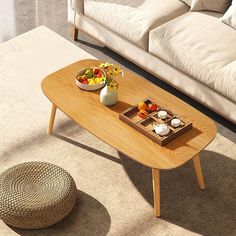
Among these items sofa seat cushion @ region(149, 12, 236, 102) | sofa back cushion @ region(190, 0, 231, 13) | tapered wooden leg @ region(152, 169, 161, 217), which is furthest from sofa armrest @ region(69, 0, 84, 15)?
tapered wooden leg @ region(152, 169, 161, 217)

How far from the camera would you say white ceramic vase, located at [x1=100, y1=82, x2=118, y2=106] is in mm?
4137

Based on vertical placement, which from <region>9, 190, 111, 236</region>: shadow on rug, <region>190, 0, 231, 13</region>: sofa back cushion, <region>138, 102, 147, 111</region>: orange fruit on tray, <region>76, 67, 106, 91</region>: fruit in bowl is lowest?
<region>9, 190, 111, 236</region>: shadow on rug

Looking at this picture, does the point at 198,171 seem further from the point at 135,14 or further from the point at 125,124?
the point at 135,14

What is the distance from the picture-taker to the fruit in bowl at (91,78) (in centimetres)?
432

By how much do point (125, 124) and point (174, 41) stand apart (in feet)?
3.10

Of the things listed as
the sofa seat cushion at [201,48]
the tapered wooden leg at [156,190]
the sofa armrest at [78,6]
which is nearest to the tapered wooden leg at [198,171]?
the tapered wooden leg at [156,190]

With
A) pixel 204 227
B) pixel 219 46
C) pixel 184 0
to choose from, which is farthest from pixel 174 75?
pixel 204 227

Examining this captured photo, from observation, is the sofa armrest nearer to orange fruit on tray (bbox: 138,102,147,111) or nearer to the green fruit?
the green fruit

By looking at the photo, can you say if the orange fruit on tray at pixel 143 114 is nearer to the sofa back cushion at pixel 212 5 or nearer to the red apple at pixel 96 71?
the red apple at pixel 96 71

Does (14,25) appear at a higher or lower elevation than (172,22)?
lower

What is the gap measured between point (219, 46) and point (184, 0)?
699 mm

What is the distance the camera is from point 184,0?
5.11 metres

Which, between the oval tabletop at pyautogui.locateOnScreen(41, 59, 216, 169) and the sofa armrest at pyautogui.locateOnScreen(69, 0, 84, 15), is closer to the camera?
the oval tabletop at pyautogui.locateOnScreen(41, 59, 216, 169)

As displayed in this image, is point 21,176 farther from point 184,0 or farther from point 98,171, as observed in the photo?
point 184,0
